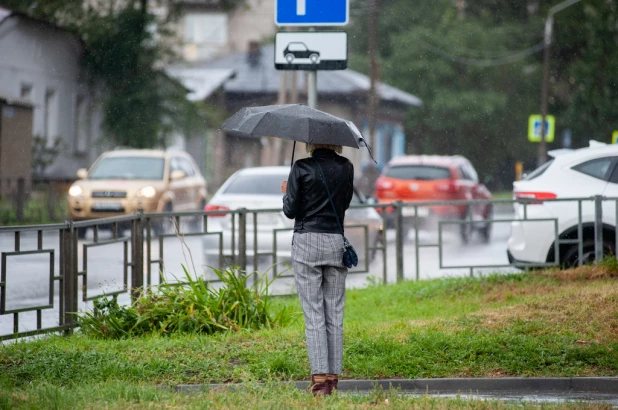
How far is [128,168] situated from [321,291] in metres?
16.5

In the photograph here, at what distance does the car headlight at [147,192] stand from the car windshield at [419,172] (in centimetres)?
496

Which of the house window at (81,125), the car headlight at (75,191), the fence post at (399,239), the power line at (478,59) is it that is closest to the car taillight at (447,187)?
the car headlight at (75,191)

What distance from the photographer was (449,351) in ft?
24.8

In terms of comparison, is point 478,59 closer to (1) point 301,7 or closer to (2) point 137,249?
(2) point 137,249

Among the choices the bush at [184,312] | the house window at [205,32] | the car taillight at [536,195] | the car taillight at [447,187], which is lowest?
the bush at [184,312]

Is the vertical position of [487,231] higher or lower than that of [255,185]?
lower

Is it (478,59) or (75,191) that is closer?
(75,191)

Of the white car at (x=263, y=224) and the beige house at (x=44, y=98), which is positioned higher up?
the beige house at (x=44, y=98)

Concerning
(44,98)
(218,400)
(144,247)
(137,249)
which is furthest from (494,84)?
(218,400)

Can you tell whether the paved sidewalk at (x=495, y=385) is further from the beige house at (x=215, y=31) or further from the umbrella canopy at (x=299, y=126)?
the beige house at (x=215, y=31)

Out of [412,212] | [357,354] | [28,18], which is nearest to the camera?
[357,354]

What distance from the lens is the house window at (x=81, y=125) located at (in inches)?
1335

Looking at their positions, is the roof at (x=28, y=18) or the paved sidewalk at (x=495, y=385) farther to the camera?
the roof at (x=28, y=18)

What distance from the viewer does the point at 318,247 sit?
646 centimetres
